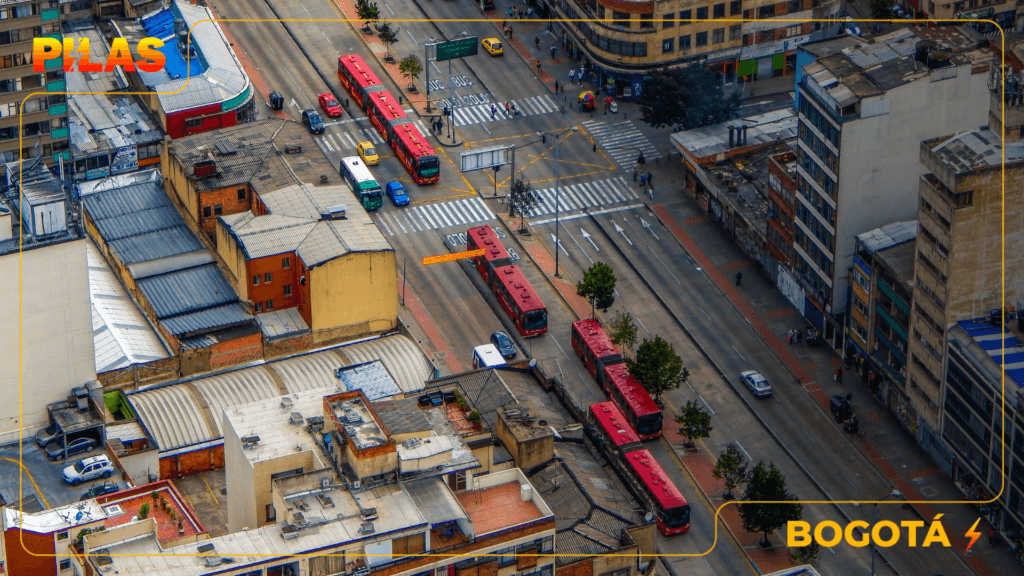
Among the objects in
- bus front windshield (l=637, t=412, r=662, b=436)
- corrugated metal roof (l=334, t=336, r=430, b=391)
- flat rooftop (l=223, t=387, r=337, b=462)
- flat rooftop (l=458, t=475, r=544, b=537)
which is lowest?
bus front windshield (l=637, t=412, r=662, b=436)

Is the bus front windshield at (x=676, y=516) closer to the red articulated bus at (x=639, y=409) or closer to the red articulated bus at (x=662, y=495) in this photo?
the red articulated bus at (x=662, y=495)

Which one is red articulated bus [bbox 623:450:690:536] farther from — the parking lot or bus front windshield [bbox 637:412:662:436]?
the parking lot

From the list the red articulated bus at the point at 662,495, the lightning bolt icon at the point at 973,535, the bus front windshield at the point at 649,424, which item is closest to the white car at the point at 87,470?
the red articulated bus at the point at 662,495

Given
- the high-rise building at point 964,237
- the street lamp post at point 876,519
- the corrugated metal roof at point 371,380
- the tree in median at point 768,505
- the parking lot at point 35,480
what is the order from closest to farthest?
the parking lot at point 35,480 → the tree in median at point 768,505 → the high-rise building at point 964,237 → the street lamp post at point 876,519 → the corrugated metal roof at point 371,380

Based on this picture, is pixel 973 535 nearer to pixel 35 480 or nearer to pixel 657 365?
pixel 657 365

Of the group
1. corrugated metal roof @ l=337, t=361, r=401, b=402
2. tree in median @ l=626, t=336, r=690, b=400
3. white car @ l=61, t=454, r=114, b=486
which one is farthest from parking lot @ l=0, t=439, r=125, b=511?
tree in median @ l=626, t=336, r=690, b=400

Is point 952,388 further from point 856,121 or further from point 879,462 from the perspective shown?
point 856,121
